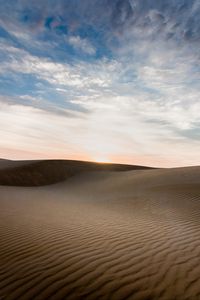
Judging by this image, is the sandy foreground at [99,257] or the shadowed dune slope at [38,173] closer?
the sandy foreground at [99,257]

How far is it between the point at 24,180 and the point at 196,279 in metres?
24.6

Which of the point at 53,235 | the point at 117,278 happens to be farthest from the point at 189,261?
the point at 53,235

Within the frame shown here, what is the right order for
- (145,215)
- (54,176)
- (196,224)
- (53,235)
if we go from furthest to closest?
(54,176), (145,215), (196,224), (53,235)

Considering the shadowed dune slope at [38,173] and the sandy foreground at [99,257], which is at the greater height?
the shadowed dune slope at [38,173]

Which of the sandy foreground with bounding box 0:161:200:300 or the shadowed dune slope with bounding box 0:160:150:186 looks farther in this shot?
the shadowed dune slope with bounding box 0:160:150:186

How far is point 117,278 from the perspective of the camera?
11.3 feet

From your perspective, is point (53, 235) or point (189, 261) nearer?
point (189, 261)

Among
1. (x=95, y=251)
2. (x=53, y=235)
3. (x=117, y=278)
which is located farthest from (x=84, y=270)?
(x=53, y=235)

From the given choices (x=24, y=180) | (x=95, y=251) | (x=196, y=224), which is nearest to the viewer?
(x=95, y=251)

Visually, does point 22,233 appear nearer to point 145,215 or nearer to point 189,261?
point 189,261

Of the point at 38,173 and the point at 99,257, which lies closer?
the point at 99,257

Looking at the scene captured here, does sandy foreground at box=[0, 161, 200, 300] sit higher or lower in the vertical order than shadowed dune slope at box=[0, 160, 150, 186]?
lower

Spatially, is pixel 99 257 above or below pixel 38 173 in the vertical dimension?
below

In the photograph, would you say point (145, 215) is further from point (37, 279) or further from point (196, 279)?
point (37, 279)
